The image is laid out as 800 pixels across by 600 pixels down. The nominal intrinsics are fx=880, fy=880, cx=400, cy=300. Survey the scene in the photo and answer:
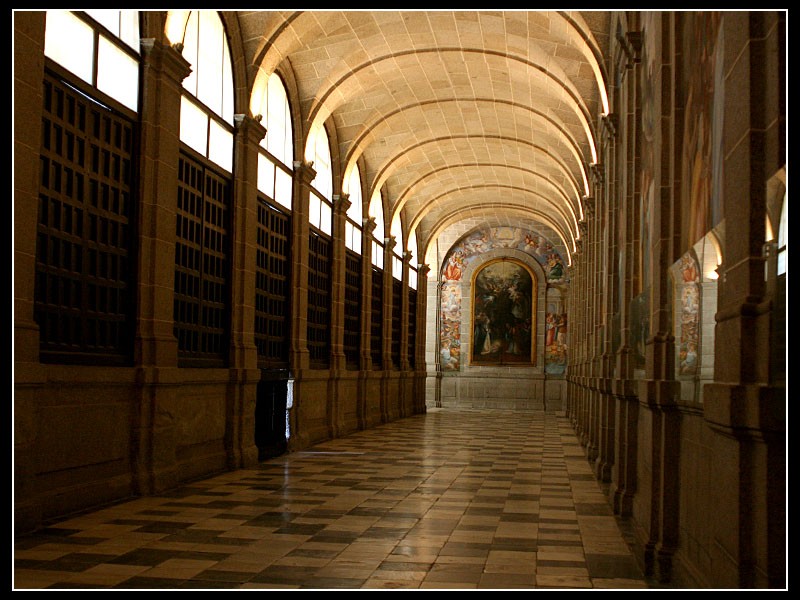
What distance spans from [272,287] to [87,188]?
7508 mm

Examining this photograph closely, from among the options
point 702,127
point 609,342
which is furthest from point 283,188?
point 702,127

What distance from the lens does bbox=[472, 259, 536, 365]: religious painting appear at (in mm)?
40312

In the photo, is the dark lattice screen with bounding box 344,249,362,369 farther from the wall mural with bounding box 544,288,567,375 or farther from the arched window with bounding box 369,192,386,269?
the wall mural with bounding box 544,288,567,375

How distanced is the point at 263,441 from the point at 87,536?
26.1 ft

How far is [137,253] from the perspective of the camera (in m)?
11.6

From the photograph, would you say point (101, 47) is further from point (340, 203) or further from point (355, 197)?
point (355, 197)

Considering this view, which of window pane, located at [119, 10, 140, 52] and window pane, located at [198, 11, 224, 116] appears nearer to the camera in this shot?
window pane, located at [119, 10, 140, 52]

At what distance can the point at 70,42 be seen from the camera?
33.3 feet

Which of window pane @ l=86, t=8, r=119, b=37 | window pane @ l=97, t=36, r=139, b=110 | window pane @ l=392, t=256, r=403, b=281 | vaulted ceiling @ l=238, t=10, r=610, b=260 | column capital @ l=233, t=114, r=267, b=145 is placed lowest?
window pane @ l=392, t=256, r=403, b=281

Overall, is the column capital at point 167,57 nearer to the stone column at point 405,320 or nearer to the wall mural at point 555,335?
the stone column at point 405,320

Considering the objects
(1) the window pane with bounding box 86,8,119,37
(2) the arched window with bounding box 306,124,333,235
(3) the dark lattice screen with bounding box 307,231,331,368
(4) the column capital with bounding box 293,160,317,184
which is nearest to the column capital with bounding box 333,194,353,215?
(2) the arched window with bounding box 306,124,333,235

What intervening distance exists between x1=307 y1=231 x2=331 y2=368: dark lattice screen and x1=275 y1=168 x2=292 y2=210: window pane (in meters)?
1.80
